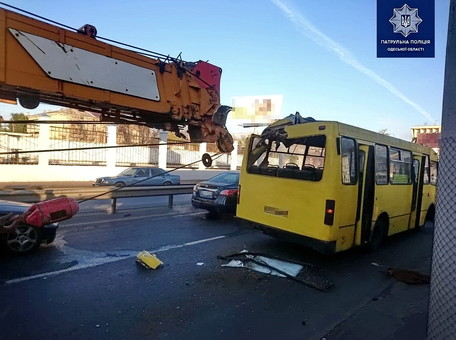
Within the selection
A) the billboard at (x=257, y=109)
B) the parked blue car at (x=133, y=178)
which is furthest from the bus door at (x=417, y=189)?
the billboard at (x=257, y=109)

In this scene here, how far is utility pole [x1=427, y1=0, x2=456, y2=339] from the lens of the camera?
2.66 meters

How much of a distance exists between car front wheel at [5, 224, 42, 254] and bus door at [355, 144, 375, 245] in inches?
231

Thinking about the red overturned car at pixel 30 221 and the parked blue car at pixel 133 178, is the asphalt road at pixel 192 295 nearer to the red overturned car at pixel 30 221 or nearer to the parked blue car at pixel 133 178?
the red overturned car at pixel 30 221

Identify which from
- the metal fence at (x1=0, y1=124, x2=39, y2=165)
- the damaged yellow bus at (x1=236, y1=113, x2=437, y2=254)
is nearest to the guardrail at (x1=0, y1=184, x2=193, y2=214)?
the damaged yellow bus at (x1=236, y1=113, x2=437, y2=254)

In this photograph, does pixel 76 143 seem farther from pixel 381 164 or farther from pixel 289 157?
pixel 381 164

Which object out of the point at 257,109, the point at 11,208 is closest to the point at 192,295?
the point at 11,208

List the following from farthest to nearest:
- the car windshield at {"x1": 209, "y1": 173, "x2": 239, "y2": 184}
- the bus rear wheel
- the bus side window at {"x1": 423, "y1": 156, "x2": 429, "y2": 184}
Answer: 1. the car windshield at {"x1": 209, "y1": 173, "x2": 239, "y2": 184}
2. the bus side window at {"x1": 423, "y1": 156, "x2": 429, "y2": 184}
3. the bus rear wheel

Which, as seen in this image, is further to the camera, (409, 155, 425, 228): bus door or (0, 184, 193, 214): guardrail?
(409, 155, 425, 228): bus door

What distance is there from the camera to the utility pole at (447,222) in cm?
266

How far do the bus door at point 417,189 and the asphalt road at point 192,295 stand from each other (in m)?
1.75

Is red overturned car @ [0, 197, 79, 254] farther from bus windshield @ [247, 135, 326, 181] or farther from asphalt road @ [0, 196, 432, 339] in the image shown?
bus windshield @ [247, 135, 326, 181]

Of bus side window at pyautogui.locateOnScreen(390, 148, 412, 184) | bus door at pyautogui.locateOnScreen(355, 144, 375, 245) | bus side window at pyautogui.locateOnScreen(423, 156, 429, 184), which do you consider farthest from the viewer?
bus side window at pyautogui.locateOnScreen(423, 156, 429, 184)

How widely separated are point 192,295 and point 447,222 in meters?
3.46


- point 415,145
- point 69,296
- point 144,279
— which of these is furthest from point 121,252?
point 415,145
